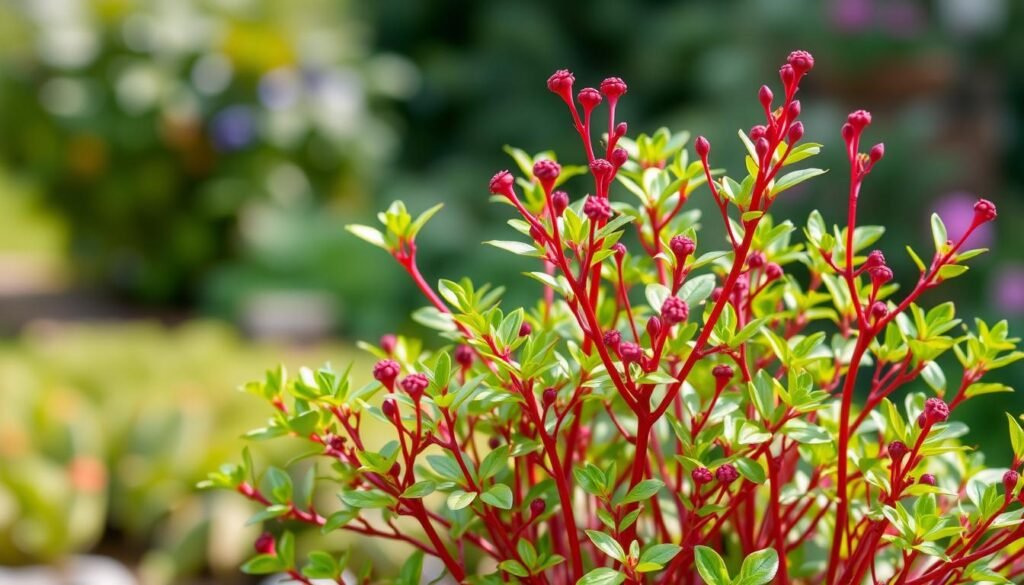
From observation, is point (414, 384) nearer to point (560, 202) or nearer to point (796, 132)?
point (560, 202)

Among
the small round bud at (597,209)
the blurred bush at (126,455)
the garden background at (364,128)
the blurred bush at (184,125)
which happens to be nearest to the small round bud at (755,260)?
the small round bud at (597,209)

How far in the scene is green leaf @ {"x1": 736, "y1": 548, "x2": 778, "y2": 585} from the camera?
794 millimetres

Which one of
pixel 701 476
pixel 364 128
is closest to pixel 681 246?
pixel 701 476

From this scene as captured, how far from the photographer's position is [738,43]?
14.9 feet

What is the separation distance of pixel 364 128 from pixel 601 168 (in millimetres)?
5172

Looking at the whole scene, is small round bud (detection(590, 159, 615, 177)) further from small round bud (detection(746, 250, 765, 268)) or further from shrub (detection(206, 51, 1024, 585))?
small round bud (detection(746, 250, 765, 268))

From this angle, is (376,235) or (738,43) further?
(738,43)

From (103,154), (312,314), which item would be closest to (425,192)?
(312,314)

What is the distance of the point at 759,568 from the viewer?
81 centimetres

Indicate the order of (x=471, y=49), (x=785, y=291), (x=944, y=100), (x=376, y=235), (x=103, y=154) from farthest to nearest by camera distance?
(x=471, y=49)
(x=103, y=154)
(x=944, y=100)
(x=785, y=291)
(x=376, y=235)

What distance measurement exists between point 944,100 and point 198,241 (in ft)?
11.5

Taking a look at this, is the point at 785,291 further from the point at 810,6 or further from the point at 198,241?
the point at 198,241

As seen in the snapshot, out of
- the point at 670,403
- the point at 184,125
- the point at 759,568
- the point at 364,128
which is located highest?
the point at 184,125

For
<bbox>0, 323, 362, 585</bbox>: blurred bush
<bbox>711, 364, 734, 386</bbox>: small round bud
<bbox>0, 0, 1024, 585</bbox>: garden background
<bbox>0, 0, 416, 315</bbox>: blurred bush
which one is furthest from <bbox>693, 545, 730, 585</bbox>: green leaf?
<bbox>0, 0, 416, 315</bbox>: blurred bush
